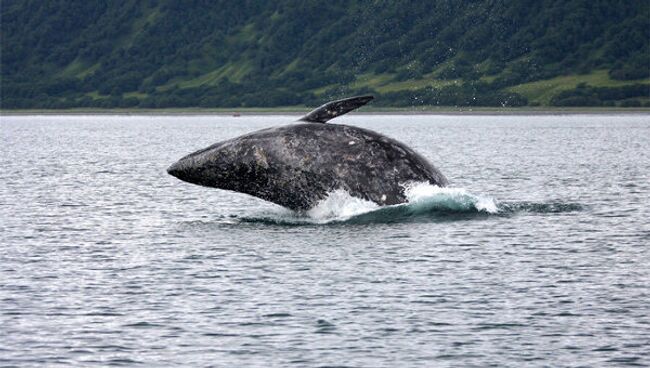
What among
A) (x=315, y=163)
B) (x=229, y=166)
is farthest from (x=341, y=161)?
(x=229, y=166)

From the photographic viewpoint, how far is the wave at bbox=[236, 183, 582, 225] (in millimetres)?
34969

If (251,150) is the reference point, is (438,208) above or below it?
below

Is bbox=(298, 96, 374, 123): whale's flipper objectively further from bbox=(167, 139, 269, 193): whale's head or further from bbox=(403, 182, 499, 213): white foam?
bbox=(403, 182, 499, 213): white foam

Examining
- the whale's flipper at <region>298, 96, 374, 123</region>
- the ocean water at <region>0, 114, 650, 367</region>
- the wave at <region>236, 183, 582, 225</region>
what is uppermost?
the whale's flipper at <region>298, 96, 374, 123</region>

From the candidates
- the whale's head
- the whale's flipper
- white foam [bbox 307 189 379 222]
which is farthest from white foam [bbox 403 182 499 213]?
the whale's head

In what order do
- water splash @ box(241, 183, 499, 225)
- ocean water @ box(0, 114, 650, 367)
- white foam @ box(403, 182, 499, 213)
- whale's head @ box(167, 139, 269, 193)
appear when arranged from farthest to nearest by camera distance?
water splash @ box(241, 183, 499, 225) → whale's head @ box(167, 139, 269, 193) → white foam @ box(403, 182, 499, 213) → ocean water @ box(0, 114, 650, 367)

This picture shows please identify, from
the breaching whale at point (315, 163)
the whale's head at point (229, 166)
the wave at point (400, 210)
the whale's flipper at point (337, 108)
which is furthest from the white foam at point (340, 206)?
the whale's flipper at point (337, 108)

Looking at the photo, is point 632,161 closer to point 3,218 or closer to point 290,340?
point 3,218

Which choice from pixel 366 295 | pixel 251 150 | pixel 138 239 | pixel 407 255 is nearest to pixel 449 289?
pixel 366 295

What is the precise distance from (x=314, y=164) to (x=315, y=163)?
0.14 ft

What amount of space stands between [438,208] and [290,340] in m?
16.4

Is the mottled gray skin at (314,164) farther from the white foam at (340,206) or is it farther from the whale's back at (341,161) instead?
the white foam at (340,206)

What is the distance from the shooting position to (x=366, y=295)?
26.6 m

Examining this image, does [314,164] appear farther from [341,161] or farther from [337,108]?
[337,108]
